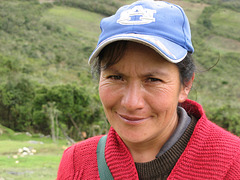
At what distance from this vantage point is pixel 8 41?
167 ft

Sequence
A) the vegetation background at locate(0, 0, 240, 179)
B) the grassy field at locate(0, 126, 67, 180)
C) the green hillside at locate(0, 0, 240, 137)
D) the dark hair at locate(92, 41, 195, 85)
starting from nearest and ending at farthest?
1. the dark hair at locate(92, 41, 195, 85)
2. the grassy field at locate(0, 126, 67, 180)
3. the vegetation background at locate(0, 0, 240, 179)
4. the green hillside at locate(0, 0, 240, 137)

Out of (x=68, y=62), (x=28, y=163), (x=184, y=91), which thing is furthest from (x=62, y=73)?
(x=184, y=91)

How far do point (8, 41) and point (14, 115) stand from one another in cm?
3157

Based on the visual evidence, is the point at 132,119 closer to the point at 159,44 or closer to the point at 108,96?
the point at 108,96

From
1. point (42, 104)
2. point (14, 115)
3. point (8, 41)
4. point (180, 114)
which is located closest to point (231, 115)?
point (42, 104)

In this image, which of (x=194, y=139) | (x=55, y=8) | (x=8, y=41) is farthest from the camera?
(x=55, y=8)

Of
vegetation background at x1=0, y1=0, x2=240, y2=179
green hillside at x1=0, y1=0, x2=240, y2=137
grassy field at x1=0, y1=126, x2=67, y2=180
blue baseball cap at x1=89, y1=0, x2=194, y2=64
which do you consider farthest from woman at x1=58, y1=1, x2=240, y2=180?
green hillside at x1=0, y1=0, x2=240, y2=137

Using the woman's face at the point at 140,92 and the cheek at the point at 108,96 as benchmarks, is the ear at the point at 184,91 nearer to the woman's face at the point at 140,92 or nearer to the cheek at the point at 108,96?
the woman's face at the point at 140,92

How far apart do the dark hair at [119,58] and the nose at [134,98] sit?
0.17m

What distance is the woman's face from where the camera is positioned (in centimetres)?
131

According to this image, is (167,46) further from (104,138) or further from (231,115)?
(231,115)

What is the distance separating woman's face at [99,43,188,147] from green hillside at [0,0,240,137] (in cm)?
1910

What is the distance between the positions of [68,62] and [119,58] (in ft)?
180

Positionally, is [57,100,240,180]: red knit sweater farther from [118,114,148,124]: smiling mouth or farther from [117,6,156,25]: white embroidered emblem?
[117,6,156,25]: white embroidered emblem
